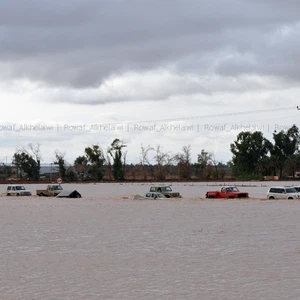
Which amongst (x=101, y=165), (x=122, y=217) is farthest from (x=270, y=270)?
(x=101, y=165)

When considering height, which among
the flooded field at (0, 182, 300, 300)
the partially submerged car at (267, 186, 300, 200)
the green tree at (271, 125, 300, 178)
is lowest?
the flooded field at (0, 182, 300, 300)

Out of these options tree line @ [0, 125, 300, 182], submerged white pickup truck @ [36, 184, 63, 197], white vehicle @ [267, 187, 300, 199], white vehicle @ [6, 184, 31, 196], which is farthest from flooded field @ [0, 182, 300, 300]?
tree line @ [0, 125, 300, 182]

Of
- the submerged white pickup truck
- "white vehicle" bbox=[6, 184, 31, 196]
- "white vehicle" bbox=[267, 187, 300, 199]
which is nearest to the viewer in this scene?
"white vehicle" bbox=[267, 187, 300, 199]

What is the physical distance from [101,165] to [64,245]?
6482 inches

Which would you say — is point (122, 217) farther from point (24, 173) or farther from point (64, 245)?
point (24, 173)

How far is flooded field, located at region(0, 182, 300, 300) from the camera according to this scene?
19.6m

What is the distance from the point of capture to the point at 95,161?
194 metres

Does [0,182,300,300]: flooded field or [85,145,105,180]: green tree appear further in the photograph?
[85,145,105,180]: green tree

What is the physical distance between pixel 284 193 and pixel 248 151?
412 feet

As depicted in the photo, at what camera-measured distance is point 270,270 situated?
74.9ft

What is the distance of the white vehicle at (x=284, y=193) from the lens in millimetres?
62469

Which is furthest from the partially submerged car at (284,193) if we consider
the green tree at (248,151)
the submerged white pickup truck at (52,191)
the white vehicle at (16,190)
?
the green tree at (248,151)

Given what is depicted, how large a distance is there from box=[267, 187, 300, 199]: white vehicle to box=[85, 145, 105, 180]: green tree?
12972cm

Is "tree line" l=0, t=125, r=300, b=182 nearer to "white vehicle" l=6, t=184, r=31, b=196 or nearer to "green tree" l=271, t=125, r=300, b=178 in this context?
"green tree" l=271, t=125, r=300, b=178
